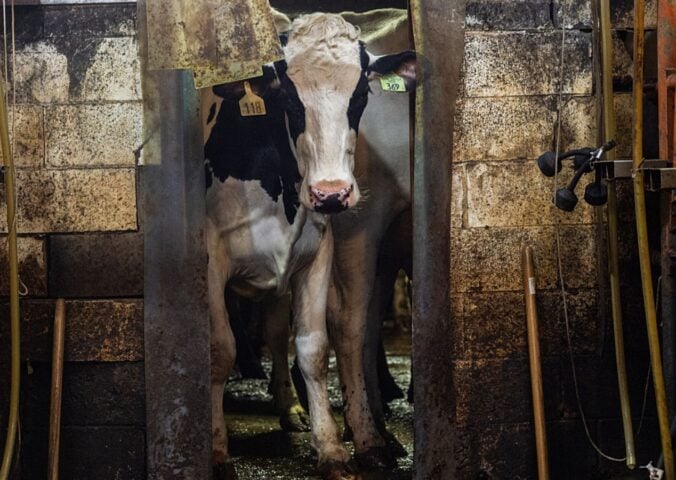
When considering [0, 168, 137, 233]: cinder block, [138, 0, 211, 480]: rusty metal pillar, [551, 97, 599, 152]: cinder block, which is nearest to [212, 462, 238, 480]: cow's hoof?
[138, 0, 211, 480]: rusty metal pillar

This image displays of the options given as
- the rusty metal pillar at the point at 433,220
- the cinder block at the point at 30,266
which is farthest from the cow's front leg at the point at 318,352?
the cinder block at the point at 30,266

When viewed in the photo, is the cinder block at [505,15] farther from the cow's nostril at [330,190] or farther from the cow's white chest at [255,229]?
the cow's white chest at [255,229]

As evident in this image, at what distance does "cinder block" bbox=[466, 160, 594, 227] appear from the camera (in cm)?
626

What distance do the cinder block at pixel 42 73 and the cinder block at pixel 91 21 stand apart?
10 centimetres

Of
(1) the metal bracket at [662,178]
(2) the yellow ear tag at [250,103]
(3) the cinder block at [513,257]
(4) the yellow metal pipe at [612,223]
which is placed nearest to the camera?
(1) the metal bracket at [662,178]

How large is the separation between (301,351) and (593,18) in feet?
7.97

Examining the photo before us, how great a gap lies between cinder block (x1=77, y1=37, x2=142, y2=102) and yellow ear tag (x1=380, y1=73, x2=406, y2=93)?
4.46ft

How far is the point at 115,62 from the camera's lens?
19.9 feet

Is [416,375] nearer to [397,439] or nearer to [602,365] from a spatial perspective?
[602,365]

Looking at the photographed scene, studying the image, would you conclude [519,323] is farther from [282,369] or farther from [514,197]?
[282,369]

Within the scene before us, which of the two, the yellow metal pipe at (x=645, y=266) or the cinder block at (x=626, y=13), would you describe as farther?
the cinder block at (x=626, y=13)

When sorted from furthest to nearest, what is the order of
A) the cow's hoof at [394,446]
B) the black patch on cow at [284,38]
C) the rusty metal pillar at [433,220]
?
the cow's hoof at [394,446]
the black patch on cow at [284,38]
the rusty metal pillar at [433,220]

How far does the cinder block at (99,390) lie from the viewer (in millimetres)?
6102

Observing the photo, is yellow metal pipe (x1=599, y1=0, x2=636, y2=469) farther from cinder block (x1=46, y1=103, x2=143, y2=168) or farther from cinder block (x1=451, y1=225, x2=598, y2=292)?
cinder block (x1=46, y1=103, x2=143, y2=168)
